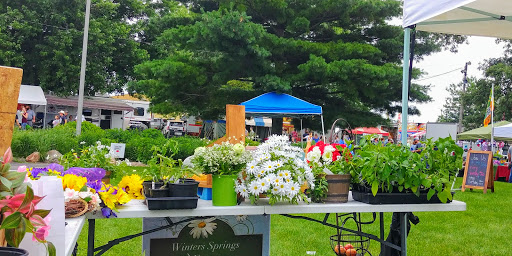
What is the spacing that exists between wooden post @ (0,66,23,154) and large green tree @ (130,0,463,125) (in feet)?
39.3

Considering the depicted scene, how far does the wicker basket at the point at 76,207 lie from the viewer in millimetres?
2220

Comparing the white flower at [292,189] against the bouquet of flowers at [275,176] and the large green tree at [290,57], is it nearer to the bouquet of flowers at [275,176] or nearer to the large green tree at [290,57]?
the bouquet of flowers at [275,176]

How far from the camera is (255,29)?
13852 millimetres

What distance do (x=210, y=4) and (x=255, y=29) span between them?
3799 mm

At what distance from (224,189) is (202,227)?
0.66 m

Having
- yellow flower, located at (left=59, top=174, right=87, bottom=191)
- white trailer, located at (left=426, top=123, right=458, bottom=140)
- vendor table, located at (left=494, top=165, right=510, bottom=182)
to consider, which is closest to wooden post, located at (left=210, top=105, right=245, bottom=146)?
yellow flower, located at (left=59, top=174, right=87, bottom=191)

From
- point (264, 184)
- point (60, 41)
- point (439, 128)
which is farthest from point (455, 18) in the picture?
point (60, 41)

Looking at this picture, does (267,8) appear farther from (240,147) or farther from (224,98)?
(240,147)

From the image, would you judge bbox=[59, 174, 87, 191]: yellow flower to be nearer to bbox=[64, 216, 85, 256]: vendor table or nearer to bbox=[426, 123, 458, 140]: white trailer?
bbox=[64, 216, 85, 256]: vendor table

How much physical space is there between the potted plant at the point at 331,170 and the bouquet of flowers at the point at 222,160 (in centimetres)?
49

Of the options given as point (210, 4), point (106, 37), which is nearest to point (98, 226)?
point (210, 4)

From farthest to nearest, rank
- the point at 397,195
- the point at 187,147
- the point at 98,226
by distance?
the point at 187,147
the point at 98,226
the point at 397,195

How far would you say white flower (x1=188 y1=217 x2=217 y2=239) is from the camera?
3.26m

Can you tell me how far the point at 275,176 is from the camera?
8.93 ft
